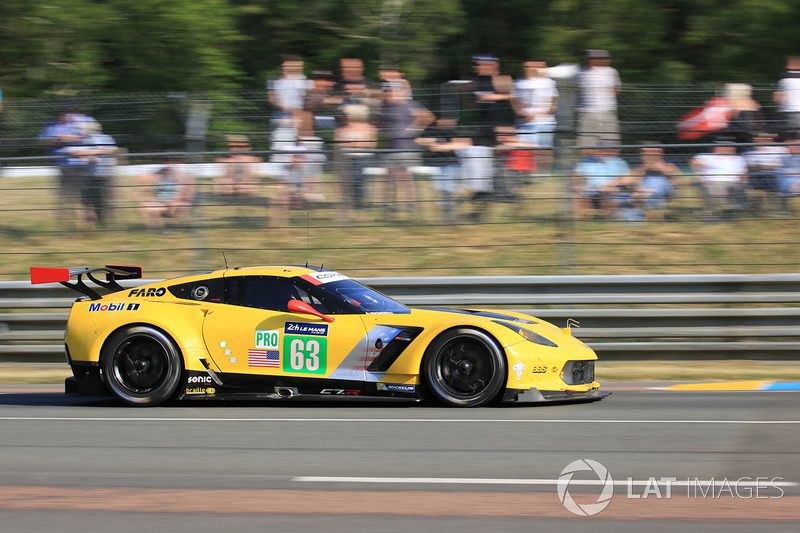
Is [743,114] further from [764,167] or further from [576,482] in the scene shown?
[576,482]

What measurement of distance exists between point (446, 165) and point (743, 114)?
3415 millimetres

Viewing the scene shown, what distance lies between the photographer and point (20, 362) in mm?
10523

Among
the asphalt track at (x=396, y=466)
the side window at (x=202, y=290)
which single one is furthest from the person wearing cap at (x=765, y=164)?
the side window at (x=202, y=290)

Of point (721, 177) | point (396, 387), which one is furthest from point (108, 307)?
point (721, 177)

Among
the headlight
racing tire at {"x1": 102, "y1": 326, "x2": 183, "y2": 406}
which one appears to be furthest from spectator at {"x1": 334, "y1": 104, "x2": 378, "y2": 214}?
the headlight

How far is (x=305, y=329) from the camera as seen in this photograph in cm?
779

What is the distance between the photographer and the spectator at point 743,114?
35.5 ft

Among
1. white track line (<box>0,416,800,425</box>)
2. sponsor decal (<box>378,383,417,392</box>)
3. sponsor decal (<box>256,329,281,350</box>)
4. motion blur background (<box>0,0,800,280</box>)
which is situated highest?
motion blur background (<box>0,0,800,280</box>)

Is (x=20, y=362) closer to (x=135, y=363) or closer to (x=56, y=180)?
(x=56, y=180)

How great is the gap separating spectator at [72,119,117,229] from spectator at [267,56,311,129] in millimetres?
A: 1941

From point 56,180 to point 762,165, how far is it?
25.8 feet

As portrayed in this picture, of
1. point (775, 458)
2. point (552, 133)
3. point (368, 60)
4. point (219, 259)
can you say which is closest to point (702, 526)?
point (775, 458)

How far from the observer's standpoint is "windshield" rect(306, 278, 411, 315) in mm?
7918

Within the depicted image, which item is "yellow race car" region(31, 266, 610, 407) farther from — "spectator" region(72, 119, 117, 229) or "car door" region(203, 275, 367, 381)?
"spectator" region(72, 119, 117, 229)
